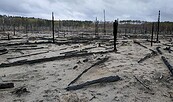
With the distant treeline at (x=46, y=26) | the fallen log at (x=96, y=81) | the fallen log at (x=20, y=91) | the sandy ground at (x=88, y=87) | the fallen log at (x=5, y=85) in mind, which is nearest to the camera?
the sandy ground at (x=88, y=87)

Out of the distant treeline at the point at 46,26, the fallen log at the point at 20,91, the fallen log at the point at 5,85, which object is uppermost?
the distant treeline at the point at 46,26

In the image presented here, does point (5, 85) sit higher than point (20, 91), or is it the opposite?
point (5, 85)

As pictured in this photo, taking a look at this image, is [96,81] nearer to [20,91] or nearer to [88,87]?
[88,87]

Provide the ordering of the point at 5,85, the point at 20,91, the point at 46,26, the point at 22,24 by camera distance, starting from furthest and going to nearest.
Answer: the point at 46,26 < the point at 22,24 < the point at 5,85 < the point at 20,91

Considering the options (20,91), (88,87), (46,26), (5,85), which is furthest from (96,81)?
(46,26)

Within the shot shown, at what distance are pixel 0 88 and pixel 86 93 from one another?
3.41 meters

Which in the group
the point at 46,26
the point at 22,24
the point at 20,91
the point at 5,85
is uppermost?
the point at 22,24

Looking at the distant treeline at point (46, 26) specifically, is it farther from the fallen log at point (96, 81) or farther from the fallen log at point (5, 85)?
the fallen log at point (96, 81)

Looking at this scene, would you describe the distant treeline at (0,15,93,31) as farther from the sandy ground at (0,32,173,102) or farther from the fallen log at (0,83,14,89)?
the fallen log at (0,83,14,89)

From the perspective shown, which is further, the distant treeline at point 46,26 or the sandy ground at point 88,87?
the distant treeline at point 46,26

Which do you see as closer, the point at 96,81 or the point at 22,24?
the point at 96,81

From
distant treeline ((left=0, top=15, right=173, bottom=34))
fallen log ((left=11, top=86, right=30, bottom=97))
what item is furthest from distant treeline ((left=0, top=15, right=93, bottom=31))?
fallen log ((left=11, top=86, right=30, bottom=97))

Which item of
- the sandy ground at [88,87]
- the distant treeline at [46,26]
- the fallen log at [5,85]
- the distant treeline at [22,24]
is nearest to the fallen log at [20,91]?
the sandy ground at [88,87]

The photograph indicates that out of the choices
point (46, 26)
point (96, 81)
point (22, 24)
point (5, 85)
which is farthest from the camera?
point (46, 26)
